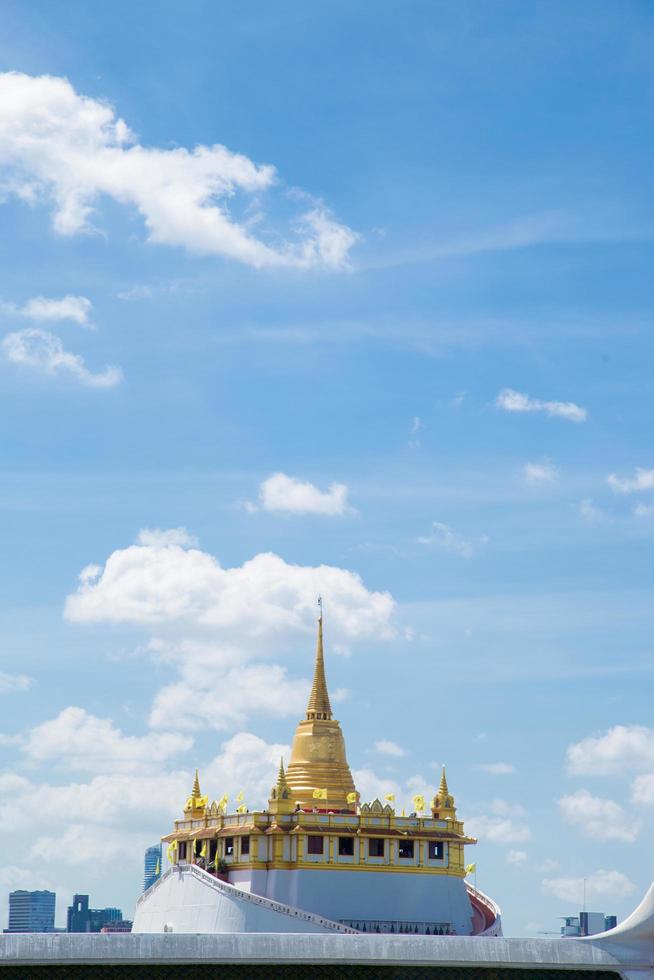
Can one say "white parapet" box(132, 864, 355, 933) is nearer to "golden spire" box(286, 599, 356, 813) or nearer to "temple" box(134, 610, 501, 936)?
"temple" box(134, 610, 501, 936)

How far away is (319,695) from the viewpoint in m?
94.9

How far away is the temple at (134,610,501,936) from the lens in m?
81.4

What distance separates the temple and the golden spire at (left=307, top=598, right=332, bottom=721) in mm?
5033

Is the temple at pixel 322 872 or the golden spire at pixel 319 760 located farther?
the golden spire at pixel 319 760

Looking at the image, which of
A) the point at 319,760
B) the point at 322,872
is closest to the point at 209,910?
the point at 322,872

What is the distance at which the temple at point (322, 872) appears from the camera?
81375 mm

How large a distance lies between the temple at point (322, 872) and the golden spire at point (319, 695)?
5.03 m

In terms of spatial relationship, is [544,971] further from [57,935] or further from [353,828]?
[353,828]

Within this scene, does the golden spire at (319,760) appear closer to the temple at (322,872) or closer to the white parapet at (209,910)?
the temple at (322,872)

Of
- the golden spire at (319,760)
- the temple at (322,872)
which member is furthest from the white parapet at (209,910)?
the golden spire at (319,760)

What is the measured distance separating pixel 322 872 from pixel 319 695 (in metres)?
14.5

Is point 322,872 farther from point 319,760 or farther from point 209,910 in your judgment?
point 319,760

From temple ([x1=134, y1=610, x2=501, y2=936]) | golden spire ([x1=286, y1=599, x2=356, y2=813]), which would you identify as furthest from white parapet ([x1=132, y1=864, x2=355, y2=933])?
golden spire ([x1=286, y1=599, x2=356, y2=813])

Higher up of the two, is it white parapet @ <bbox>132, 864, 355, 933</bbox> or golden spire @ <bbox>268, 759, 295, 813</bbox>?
golden spire @ <bbox>268, 759, 295, 813</bbox>
